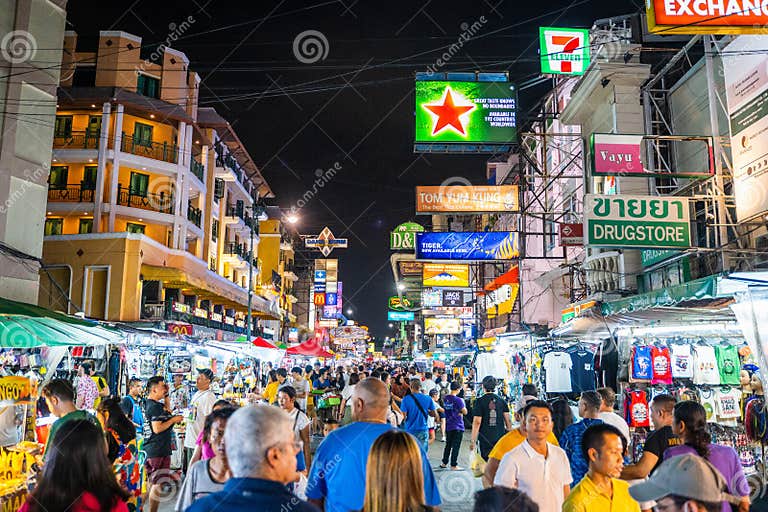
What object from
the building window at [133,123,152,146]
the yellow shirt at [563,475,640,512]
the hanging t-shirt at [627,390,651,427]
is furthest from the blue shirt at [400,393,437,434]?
the building window at [133,123,152,146]

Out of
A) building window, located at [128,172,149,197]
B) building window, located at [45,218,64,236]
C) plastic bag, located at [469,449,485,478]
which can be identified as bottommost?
plastic bag, located at [469,449,485,478]

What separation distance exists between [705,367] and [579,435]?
20.2ft

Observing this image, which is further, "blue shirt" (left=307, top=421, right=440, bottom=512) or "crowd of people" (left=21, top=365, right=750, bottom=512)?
"blue shirt" (left=307, top=421, right=440, bottom=512)

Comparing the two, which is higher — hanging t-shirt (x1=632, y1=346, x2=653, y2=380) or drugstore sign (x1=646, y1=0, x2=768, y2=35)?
drugstore sign (x1=646, y1=0, x2=768, y2=35)

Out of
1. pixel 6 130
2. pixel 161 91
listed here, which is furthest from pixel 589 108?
pixel 161 91

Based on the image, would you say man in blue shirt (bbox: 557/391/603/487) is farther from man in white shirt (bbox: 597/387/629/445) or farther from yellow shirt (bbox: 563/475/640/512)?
yellow shirt (bbox: 563/475/640/512)

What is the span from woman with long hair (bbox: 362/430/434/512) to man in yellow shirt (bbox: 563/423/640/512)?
5.12 ft

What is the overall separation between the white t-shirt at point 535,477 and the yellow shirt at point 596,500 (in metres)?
0.45

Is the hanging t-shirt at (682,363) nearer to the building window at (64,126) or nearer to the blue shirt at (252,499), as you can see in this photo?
the blue shirt at (252,499)

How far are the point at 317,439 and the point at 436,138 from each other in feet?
34.1

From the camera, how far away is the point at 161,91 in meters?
35.2

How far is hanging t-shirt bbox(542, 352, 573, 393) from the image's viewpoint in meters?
14.5

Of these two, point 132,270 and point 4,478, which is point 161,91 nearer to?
point 132,270

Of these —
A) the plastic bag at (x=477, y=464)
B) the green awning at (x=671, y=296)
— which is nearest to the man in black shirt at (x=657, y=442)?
the green awning at (x=671, y=296)
